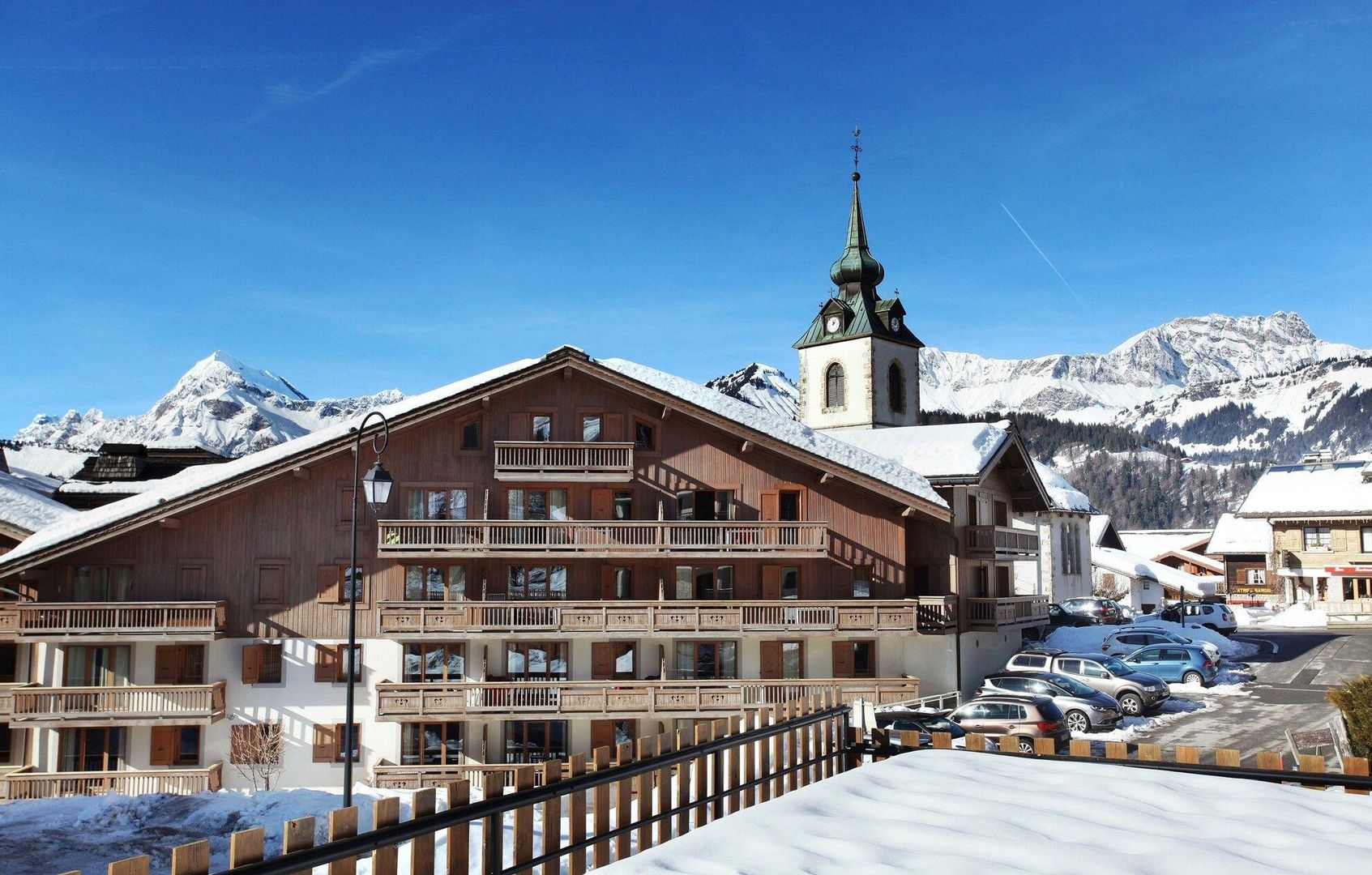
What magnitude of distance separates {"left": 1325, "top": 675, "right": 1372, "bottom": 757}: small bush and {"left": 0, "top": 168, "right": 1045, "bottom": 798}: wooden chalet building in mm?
15637

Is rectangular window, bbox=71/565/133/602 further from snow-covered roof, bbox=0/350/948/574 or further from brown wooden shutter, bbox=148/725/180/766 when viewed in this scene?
brown wooden shutter, bbox=148/725/180/766

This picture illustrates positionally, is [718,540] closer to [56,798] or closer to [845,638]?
[845,638]

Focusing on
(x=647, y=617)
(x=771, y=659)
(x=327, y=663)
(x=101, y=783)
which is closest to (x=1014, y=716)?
(x=771, y=659)

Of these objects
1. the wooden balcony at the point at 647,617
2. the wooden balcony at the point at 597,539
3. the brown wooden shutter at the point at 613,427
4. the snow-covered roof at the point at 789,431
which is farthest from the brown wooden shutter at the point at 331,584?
the snow-covered roof at the point at 789,431

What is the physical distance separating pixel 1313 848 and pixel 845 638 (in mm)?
29591

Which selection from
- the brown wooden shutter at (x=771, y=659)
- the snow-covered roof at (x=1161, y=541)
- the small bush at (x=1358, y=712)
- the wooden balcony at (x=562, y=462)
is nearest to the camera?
the small bush at (x=1358, y=712)

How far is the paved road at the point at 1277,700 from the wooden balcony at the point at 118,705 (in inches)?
1057

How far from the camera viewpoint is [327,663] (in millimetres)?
35000

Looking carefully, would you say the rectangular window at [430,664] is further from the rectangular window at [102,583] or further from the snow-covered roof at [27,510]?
the snow-covered roof at [27,510]

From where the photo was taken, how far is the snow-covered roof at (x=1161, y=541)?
107000 mm

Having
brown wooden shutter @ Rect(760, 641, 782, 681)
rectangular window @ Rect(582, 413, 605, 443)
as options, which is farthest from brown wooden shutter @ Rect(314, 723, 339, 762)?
brown wooden shutter @ Rect(760, 641, 782, 681)

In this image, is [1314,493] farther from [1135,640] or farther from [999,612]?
[999,612]

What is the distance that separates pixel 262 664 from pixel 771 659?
1620 cm

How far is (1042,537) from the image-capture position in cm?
6069
